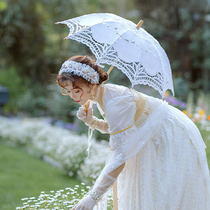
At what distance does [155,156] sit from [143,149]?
0.08 metres

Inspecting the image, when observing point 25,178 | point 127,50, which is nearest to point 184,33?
point 25,178

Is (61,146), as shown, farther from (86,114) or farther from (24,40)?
(24,40)

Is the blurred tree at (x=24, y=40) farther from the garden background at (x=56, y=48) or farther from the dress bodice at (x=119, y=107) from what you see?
the dress bodice at (x=119, y=107)

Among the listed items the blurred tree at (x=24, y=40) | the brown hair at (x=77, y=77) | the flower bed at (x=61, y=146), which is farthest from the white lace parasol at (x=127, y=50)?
the blurred tree at (x=24, y=40)

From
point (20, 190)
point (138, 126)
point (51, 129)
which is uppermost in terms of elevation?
point (138, 126)

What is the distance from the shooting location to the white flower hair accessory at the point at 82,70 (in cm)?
171

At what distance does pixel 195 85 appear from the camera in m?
10.8

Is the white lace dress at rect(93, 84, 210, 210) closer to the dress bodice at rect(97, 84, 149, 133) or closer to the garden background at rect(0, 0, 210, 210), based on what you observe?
the dress bodice at rect(97, 84, 149, 133)

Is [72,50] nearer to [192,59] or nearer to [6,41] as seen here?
[6,41]

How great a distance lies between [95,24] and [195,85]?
9.50 meters

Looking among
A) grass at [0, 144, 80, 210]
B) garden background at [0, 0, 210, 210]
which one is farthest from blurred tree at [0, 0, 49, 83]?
grass at [0, 144, 80, 210]

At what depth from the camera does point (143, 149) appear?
1.81 metres

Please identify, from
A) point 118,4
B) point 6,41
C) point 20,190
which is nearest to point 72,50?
point 6,41

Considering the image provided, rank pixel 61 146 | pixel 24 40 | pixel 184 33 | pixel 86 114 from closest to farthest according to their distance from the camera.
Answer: pixel 86 114
pixel 61 146
pixel 184 33
pixel 24 40
